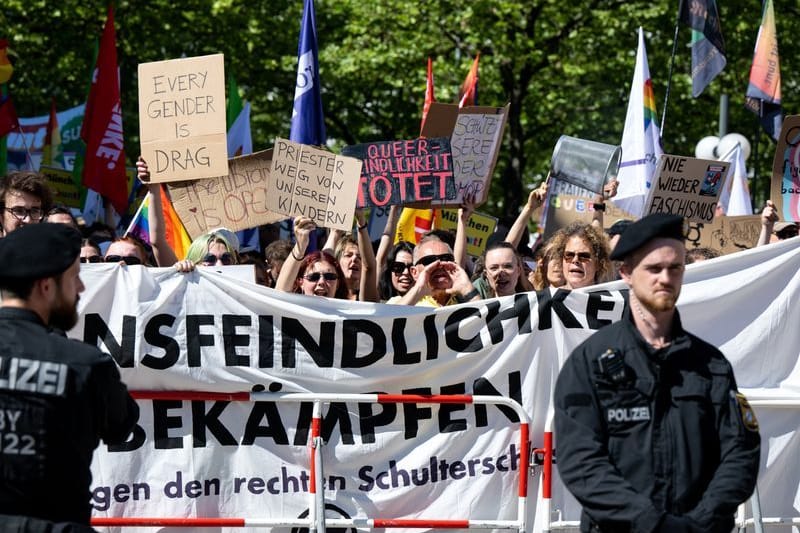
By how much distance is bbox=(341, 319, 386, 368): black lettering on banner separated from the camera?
702cm

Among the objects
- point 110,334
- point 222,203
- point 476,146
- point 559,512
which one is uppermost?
point 476,146

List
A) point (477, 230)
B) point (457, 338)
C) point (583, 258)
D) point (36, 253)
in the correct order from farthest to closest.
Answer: point (477, 230), point (583, 258), point (457, 338), point (36, 253)

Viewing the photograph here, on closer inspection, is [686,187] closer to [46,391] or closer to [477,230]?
[477,230]

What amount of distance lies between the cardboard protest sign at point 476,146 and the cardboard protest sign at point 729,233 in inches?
97.6

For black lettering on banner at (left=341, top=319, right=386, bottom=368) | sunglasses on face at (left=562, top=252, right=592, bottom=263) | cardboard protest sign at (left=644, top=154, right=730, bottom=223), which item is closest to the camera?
black lettering on banner at (left=341, top=319, right=386, bottom=368)

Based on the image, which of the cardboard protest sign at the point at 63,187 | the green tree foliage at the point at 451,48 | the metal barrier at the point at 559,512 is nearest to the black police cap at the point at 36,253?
the metal barrier at the point at 559,512

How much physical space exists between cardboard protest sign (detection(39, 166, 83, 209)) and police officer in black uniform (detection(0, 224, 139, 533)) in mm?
7514

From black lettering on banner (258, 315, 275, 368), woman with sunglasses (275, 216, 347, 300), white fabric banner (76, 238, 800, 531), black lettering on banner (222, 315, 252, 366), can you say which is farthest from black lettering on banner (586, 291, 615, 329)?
black lettering on banner (222, 315, 252, 366)

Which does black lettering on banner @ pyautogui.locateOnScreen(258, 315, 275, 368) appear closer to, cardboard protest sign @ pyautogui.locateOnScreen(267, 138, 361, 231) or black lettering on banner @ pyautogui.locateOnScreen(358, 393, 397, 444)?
black lettering on banner @ pyautogui.locateOnScreen(358, 393, 397, 444)

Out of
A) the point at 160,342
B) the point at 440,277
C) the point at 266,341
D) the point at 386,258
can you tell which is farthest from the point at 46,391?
the point at 386,258

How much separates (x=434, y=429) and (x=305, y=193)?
1.66 meters

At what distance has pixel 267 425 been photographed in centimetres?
690

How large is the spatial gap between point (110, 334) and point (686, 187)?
14.8ft

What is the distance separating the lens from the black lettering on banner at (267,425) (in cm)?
689
